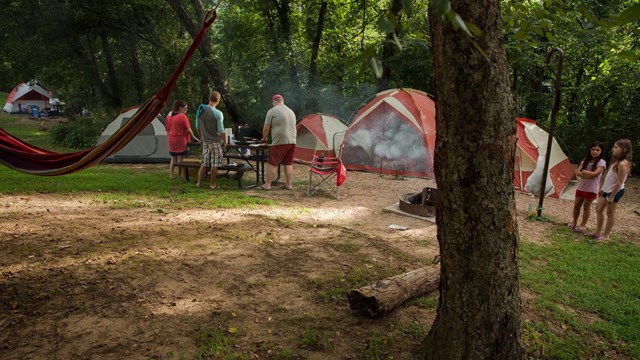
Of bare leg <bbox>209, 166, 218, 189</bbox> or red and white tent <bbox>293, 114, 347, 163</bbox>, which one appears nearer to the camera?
bare leg <bbox>209, 166, 218, 189</bbox>

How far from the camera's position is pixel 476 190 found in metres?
2.22

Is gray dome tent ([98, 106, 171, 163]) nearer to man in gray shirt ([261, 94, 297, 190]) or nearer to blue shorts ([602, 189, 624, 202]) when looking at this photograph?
man in gray shirt ([261, 94, 297, 190])

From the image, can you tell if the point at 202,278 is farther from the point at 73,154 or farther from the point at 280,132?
the point at 280,132

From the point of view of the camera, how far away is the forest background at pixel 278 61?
10.7 m

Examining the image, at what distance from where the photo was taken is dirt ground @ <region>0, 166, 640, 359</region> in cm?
281

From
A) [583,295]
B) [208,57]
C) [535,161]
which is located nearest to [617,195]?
[583,295]

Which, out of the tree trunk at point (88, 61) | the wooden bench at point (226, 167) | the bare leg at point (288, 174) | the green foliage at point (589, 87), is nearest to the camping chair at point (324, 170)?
the bare leg at point (288, 174)

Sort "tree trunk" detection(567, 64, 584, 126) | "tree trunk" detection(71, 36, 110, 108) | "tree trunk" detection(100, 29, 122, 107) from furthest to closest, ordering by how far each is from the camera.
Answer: "tree trunk" detection(100, 29, 122, 107), "tree trunk" detection(71, 36, 110, 108), "tree trunk" detection(567, 64, 584, 126)

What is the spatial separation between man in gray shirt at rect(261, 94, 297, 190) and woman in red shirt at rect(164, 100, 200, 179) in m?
1.49

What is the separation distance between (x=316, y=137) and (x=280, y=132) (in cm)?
301

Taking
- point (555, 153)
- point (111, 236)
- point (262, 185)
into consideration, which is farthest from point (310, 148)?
point (111, 236)

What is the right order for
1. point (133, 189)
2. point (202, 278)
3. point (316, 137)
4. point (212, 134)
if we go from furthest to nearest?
point (316, 137) → point (133, 189) → point (212, 134) → point (202, 278)

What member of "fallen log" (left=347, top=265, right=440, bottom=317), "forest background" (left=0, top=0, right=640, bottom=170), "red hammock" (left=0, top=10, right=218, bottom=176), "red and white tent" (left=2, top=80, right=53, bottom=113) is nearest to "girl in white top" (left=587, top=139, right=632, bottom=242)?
"fallen log" (left=347, top=265, right=440, bottom=317)

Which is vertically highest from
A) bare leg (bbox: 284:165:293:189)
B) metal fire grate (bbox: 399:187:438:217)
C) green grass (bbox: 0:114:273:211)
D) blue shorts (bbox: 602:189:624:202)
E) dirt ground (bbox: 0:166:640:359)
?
blue shorts (bbox: 602:189:624:202)
